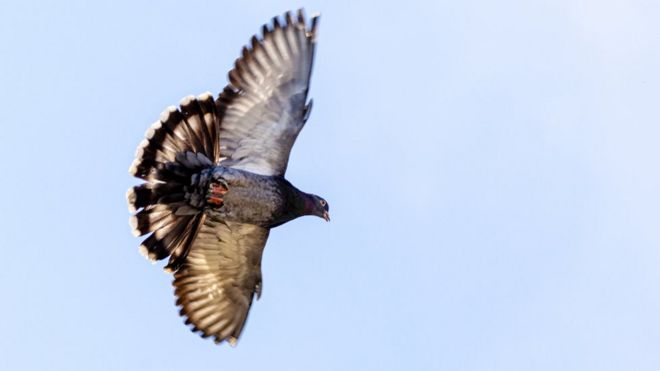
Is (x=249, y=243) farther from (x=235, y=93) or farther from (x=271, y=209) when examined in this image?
(x=235, y=93)

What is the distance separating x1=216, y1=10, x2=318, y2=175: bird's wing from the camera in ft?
66.5

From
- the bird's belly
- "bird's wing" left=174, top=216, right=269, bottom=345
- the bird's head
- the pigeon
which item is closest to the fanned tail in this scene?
the pigeon

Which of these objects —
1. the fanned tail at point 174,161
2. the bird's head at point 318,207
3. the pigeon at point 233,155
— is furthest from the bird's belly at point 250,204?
the bird's head at point 318,207

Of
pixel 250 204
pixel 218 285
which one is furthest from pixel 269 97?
pixel 218 285

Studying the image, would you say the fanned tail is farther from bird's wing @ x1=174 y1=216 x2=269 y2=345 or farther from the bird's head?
the bird's head

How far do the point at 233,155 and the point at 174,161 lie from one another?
109 cm

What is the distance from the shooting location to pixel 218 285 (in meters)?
21.8

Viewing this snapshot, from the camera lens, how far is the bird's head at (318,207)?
2128cm

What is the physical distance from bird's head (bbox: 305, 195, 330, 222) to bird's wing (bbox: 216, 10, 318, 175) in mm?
1045

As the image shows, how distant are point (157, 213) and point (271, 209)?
5.66 feet

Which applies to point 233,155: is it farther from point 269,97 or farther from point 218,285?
point 218,285

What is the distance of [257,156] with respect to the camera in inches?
810

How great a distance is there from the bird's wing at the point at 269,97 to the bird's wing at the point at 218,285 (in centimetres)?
169

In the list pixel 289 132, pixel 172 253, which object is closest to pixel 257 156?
pixel 289 132
